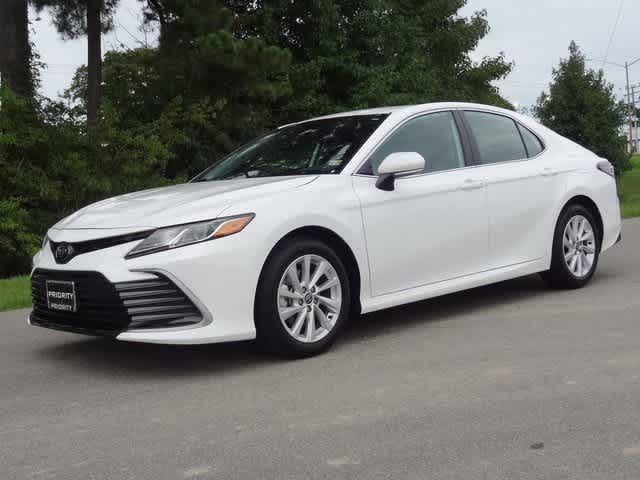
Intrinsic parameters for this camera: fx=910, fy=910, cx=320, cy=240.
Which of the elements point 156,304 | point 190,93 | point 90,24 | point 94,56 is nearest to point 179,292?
point 156,304

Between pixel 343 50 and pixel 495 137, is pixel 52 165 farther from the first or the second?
pixel 495 137

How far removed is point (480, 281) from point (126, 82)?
→ 15.4m

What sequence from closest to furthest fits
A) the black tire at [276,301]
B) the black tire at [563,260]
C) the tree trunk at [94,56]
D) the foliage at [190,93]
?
the black tire at [276,301] → the black tire at [563,260] → the foliage at [190,93] → the tree trunk at [94,56]

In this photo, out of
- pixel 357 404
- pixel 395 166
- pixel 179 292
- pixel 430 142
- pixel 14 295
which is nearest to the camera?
pixel 357 404

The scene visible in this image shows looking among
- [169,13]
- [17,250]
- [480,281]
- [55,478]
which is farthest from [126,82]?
[55,478]

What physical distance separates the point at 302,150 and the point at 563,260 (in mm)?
2434

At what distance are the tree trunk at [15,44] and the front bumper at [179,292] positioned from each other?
1344 centimetres

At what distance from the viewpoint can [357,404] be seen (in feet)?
14.6

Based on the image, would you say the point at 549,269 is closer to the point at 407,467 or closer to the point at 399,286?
the point at 399,286

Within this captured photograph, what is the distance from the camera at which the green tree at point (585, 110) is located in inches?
1204

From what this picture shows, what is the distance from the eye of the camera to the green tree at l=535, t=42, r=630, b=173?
30578 millimetres

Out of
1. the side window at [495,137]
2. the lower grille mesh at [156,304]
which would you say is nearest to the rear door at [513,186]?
the side window at [495,137]

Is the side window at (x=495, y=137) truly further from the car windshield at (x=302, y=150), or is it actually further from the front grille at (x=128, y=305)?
the front grille at (x=128, y=305)

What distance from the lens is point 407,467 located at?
354 centimetres
